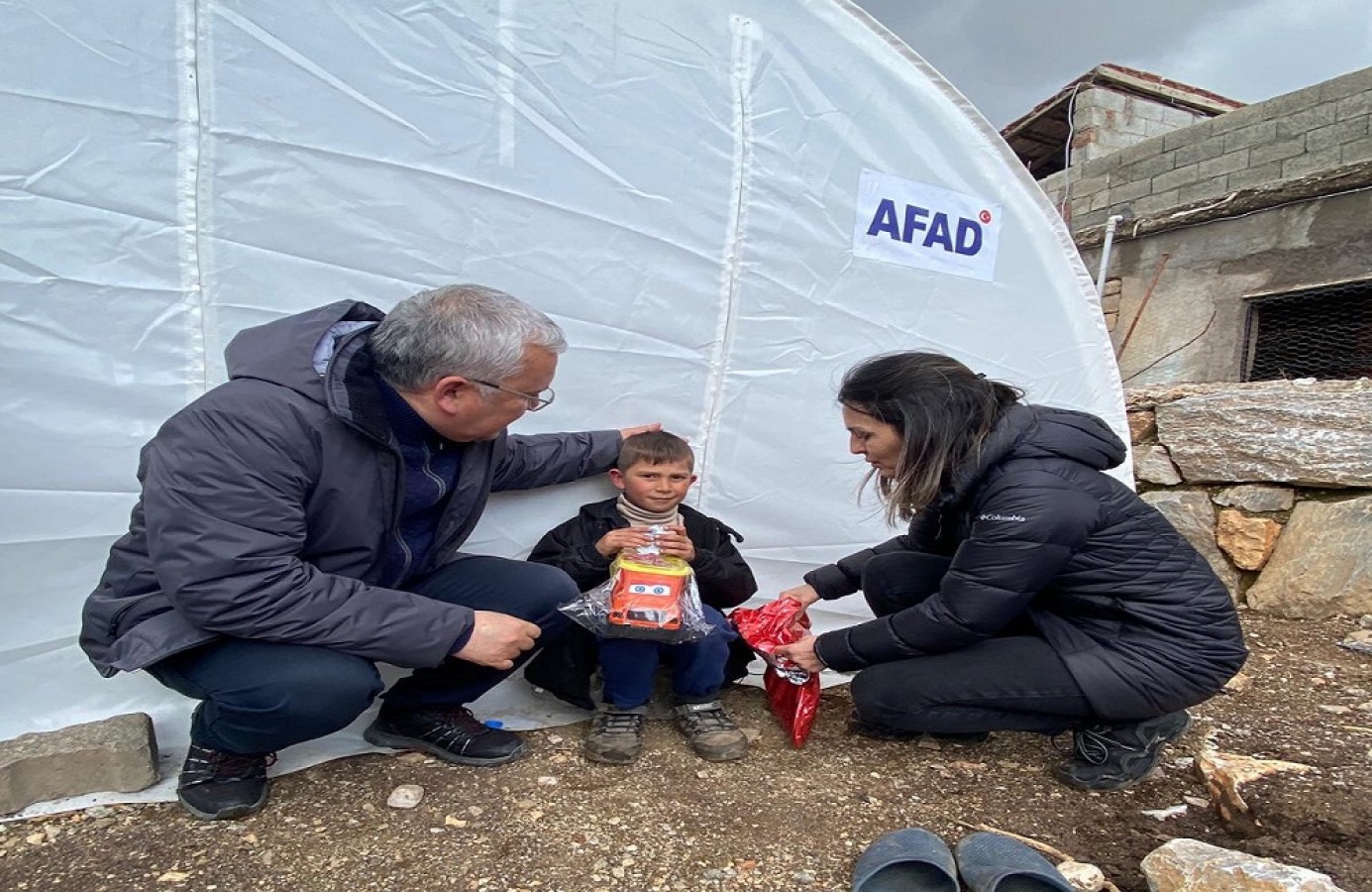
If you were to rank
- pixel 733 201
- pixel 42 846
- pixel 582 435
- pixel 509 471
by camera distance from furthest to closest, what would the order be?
pixel 733 201 → pixel 582 435 → pixel 509 471 → pixel 42 846

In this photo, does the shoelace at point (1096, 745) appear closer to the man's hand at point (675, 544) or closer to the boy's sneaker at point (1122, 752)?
the boy's sneaker at point (1122, 752)

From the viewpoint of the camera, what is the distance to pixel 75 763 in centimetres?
180

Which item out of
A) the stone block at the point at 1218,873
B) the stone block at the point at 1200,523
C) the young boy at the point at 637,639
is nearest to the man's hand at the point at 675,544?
the young boy at the point at 637,639

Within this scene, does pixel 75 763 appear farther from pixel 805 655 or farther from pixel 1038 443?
pixel 1038 443

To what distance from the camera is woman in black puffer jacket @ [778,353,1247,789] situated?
75.3 inches

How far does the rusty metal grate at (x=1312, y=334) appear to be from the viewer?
5.16 metres

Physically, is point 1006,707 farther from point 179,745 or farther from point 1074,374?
point 179,745

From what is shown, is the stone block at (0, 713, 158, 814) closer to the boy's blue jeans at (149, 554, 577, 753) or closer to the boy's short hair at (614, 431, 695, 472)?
the boy's blue jeans at (149, 554, 577, 753)

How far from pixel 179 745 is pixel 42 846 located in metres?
0.38

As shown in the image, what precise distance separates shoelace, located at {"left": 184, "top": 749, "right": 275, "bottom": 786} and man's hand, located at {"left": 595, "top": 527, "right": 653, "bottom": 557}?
929 mm

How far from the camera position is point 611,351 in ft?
8.49

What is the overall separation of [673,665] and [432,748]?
0.64m

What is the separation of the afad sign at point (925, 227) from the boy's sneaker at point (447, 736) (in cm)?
188

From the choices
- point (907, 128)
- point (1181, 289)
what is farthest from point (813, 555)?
point (1181, 289)
